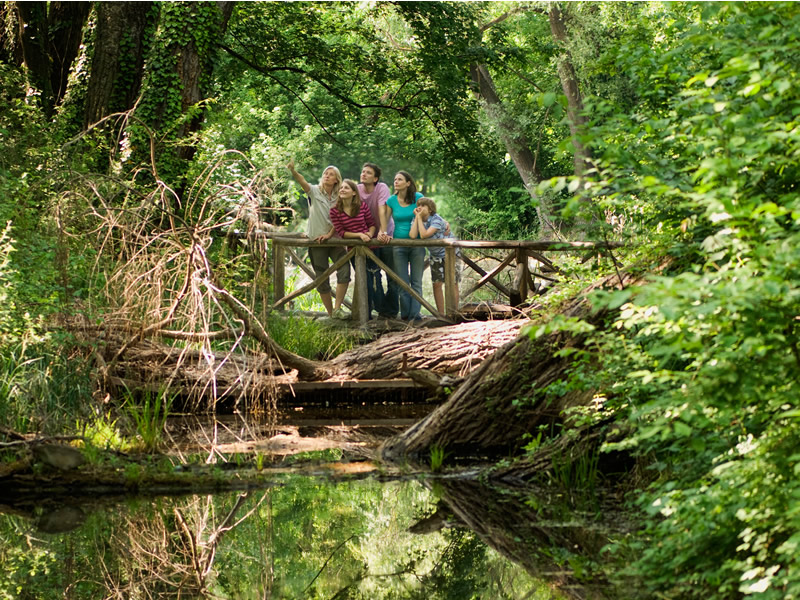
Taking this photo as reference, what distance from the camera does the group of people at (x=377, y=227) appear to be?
1158 centimetres

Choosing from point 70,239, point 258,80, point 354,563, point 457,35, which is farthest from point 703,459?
point 258,80

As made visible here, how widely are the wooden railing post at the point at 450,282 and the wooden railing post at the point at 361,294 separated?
37.4 inches

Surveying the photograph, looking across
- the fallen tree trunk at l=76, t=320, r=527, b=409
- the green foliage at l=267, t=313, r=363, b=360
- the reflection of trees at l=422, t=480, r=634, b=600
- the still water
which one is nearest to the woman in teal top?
the green foliage at l=267, t=313, r=363, b=360

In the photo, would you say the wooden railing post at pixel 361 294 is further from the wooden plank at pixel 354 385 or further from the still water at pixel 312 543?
the still water at pixel 312 543

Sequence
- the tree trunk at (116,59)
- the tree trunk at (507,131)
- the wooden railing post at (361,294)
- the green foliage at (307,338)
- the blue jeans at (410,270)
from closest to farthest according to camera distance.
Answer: the green foliage at (307,338), the wooden railing post at (361,294), the blue jeans at (410,270), the tree trunk at (116,59), the tree trunk at (507,131)

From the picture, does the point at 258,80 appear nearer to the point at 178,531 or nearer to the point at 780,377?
the point at 178,531

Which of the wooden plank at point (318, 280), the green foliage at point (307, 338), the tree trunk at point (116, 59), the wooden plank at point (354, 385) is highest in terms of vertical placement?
the tree trunk at point (116, 59)

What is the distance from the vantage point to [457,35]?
1561cm

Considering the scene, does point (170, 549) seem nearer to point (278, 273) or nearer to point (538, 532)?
point (538, 532)

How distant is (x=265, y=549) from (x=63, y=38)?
9.68m

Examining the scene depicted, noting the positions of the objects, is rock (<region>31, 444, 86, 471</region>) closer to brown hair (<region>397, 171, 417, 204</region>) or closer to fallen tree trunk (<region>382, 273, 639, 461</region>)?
fallen tree trunk (<region>382, 273, 639, 461</region>)

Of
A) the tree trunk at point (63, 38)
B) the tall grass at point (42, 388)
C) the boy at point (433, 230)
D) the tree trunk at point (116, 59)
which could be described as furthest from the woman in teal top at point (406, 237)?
the tall grass at point (42, 388)

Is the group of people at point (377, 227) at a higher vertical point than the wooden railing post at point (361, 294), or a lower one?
higher

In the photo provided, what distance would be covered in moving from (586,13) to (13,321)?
16525mm
